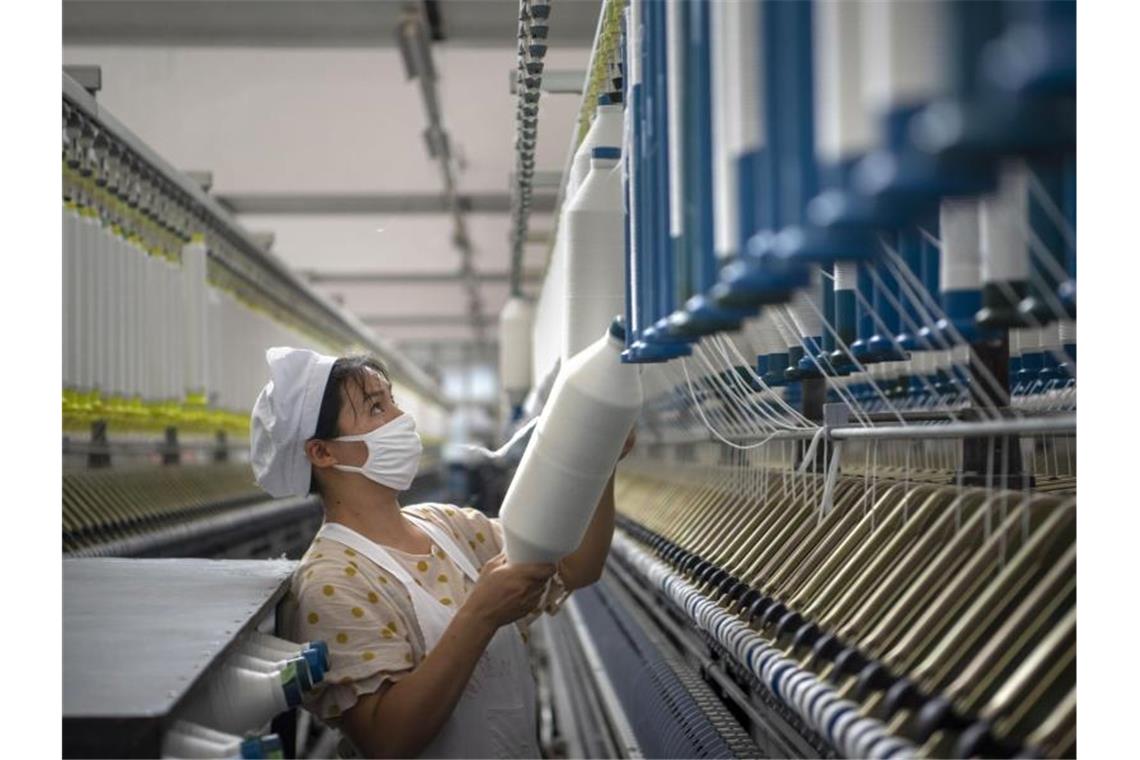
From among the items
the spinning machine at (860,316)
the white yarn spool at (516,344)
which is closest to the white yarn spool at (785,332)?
the spinning machine at (860,316)

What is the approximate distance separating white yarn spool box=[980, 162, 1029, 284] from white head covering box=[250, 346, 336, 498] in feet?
4.57

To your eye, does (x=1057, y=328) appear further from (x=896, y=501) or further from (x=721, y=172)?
(x=721, y=172)

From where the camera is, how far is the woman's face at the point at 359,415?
247 centimetres

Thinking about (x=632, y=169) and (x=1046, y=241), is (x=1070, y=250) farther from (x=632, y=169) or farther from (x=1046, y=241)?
(x=632, y=169)

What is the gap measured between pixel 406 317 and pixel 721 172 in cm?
1328

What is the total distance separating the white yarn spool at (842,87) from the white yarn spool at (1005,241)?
577 mm

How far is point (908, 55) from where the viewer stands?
85 cm

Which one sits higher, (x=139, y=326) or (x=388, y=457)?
(x=139, y=326)

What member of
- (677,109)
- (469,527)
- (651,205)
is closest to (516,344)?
(469,527)

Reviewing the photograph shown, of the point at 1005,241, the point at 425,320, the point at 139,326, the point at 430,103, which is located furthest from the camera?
the point at 425,320

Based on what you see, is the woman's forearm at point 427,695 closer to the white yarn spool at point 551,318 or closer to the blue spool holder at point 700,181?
the blue spool holder at point 700,181

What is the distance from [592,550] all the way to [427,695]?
0.65 m

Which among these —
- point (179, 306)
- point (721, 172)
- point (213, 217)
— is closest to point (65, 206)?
point (179, 306)

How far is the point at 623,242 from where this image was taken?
2.14 meters
